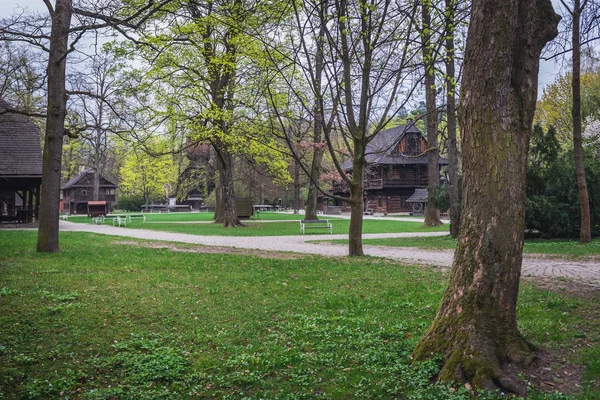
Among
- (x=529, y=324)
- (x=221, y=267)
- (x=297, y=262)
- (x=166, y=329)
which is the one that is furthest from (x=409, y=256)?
(x=166, y=329)

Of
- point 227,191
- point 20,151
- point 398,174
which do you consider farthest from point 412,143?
point 20,151

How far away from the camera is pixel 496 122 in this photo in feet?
13.1

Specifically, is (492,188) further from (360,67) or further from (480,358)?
(360,67)

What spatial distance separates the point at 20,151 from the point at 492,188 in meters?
28.6

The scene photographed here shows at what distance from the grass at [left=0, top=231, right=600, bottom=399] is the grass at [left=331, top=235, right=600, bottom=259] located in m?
5.90

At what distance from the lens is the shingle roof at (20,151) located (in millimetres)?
24969

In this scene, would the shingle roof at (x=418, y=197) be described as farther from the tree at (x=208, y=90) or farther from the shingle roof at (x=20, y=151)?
the shingle roof at (x=20, y=151)

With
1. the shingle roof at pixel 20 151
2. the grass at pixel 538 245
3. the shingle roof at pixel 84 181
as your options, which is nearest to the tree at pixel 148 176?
the shingle roof at pixel 84 181

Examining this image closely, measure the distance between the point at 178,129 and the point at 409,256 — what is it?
1519cm

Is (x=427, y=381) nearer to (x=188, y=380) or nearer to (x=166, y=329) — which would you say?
(x=188, y=380)

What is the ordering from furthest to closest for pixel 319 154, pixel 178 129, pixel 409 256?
pixel 319 154, pixel 178 129, pixel 409 256

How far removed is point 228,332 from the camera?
5.14 metres

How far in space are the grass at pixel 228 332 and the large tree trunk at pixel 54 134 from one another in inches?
108

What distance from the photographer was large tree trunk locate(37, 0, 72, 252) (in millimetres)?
11406
